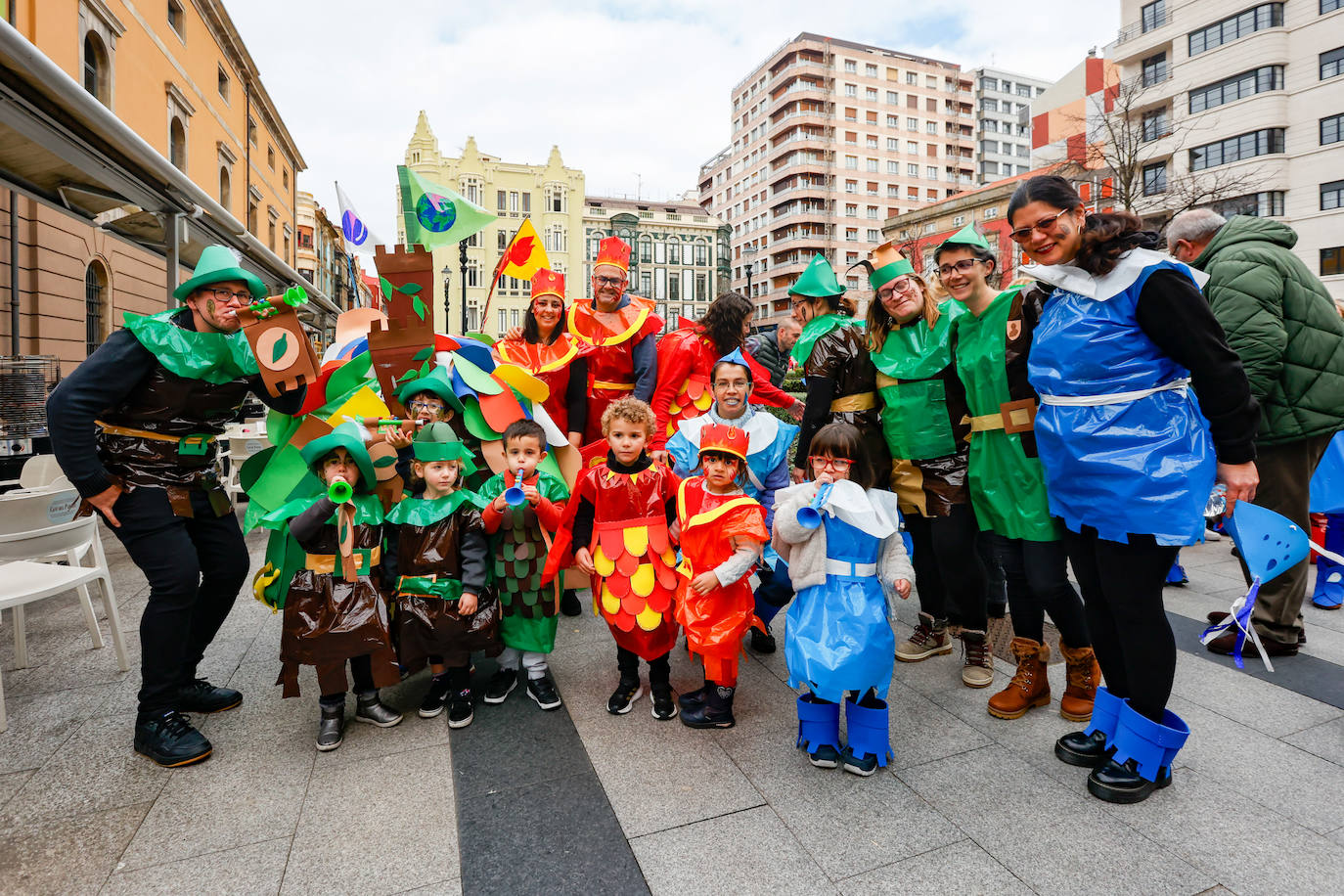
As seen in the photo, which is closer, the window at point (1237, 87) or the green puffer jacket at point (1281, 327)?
the green puffer jacket at point (1281, 327)

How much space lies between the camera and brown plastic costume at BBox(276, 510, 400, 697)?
9.13 feet

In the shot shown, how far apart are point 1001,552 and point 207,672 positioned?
398cm

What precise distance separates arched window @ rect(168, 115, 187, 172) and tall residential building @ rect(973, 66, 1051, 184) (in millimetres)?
71717

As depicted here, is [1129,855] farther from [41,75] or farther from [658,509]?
[41,75]

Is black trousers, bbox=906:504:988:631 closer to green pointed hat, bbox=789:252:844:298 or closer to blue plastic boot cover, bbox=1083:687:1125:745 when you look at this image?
blue plastic boot cover, bbox=1083:687:1125:745

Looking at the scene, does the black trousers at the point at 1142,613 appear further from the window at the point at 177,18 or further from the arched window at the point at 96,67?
the window at the point at 177,18

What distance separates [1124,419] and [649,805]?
82.2 inches

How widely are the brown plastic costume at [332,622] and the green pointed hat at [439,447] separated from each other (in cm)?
40

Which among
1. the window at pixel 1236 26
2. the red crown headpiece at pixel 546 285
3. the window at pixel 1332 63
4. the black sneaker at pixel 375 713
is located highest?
the window at pixel 1236 26

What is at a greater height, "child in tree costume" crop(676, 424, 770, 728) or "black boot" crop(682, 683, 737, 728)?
"child in tree costume" crop(676, 424, 770, 728)

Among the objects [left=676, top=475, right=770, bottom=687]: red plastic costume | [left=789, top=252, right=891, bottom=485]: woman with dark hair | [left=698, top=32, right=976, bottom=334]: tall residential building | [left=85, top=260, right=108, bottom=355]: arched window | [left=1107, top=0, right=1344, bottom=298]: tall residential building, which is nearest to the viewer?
[left=676, top=475, right=770, bottom=687]: red plastic costume

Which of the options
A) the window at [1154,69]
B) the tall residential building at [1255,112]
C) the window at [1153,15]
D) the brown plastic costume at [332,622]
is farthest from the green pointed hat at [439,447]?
the window at [1153,15]

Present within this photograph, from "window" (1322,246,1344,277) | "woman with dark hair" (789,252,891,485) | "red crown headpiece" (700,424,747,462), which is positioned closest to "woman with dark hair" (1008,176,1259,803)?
"woman with dark hair" (789,252,891,485)

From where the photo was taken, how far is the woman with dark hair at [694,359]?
14.0 feet
